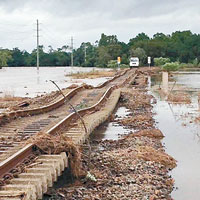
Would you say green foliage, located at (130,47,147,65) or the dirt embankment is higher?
green foliage, located at (130,47,147,65)

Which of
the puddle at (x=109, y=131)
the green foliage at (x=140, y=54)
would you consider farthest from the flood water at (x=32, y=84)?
the green foliage at (x=140, y=54)

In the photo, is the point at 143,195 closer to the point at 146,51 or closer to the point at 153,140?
the point at 153,140

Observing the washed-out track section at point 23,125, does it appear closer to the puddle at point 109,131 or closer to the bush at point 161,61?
the puddle at point 109,131

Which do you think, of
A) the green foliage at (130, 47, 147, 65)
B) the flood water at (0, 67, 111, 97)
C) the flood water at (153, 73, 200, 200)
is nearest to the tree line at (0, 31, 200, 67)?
the green foliage at (130, 47, 147, 65)

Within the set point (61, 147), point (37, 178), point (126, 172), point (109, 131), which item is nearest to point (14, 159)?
point (37, 178)

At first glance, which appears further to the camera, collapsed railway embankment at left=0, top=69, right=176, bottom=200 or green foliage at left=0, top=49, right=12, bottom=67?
green foliage at left=0, top=49, right=12, bottom=67

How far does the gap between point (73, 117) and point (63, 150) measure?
4.83 m

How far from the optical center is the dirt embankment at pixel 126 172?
22.3 feet

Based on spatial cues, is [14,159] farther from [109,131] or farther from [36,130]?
[109,131]

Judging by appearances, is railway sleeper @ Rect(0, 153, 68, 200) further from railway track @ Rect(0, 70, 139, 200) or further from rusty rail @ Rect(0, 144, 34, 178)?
rusty rail @ Rect(0, 144, 34, 178)

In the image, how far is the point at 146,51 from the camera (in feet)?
330

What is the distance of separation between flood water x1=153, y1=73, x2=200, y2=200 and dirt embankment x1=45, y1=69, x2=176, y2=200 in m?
0.21

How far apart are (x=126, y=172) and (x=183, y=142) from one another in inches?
145

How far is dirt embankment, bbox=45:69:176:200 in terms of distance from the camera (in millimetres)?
6797
